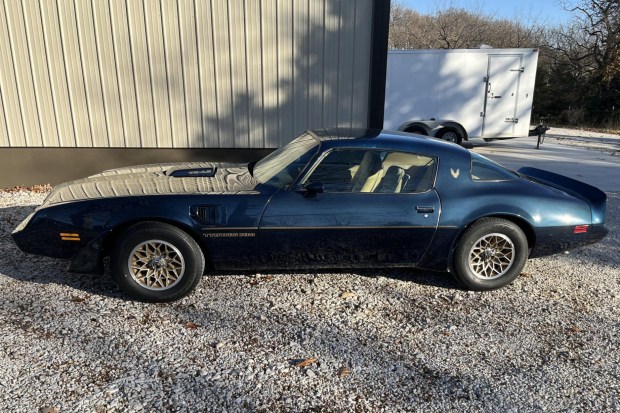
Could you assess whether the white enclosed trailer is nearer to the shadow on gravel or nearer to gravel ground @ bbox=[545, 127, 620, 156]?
gravel ground @ bbox=[545, 127, 620, 156]

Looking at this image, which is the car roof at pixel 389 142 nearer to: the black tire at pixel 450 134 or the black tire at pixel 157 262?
the black tire at pixel 157 262

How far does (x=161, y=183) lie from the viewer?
359cm

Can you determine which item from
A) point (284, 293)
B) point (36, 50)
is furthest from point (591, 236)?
point (36, 50)

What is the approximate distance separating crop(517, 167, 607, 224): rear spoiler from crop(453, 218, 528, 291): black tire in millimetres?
683

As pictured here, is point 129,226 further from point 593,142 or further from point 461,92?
point 593,142

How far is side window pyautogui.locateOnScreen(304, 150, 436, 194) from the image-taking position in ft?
11.4

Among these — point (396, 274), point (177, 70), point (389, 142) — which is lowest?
point (396, 274)

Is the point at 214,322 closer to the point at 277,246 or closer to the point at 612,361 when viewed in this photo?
the point at 277,246

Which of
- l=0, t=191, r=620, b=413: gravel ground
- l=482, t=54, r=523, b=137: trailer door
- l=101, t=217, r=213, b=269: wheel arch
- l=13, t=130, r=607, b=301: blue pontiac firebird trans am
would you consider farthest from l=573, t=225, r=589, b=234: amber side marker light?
l=482, t=54, r=523, b=137: trailer door

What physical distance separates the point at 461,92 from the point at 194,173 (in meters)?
9.34

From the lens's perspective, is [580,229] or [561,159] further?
[561,159]

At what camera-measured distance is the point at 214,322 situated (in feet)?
10.2

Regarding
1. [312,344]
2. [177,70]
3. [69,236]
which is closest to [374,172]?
[312,344]

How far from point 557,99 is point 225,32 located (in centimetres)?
2285
